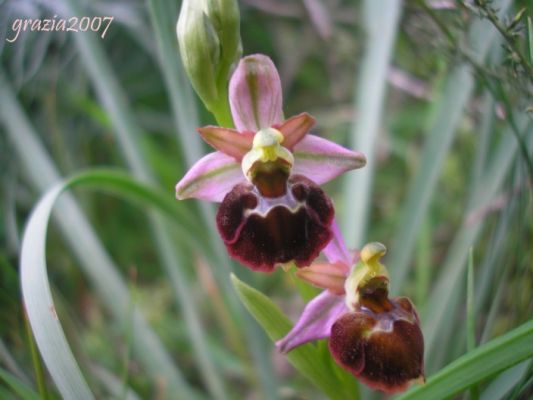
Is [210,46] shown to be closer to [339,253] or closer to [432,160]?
[339,253]

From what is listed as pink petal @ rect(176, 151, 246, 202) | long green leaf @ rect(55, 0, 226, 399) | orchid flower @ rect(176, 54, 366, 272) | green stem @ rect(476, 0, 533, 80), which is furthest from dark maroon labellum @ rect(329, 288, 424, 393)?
long green leaf @ rect(55, 0, 226, 399)

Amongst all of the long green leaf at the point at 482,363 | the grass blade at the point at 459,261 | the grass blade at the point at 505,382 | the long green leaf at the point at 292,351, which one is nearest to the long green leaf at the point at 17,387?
the long green leaf at the point at 292,351

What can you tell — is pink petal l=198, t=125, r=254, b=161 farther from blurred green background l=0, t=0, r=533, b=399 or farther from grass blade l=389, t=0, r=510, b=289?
grass blade l=389, t=0, r=510, b=289

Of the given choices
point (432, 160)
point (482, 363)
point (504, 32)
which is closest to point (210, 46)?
point (504, 32)

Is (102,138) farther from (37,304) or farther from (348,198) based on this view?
(37,304)

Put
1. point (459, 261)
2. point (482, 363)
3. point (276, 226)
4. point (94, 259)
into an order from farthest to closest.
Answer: point (94, 259) < point (459, 261) < point (276, 226) < point (482, 363)
